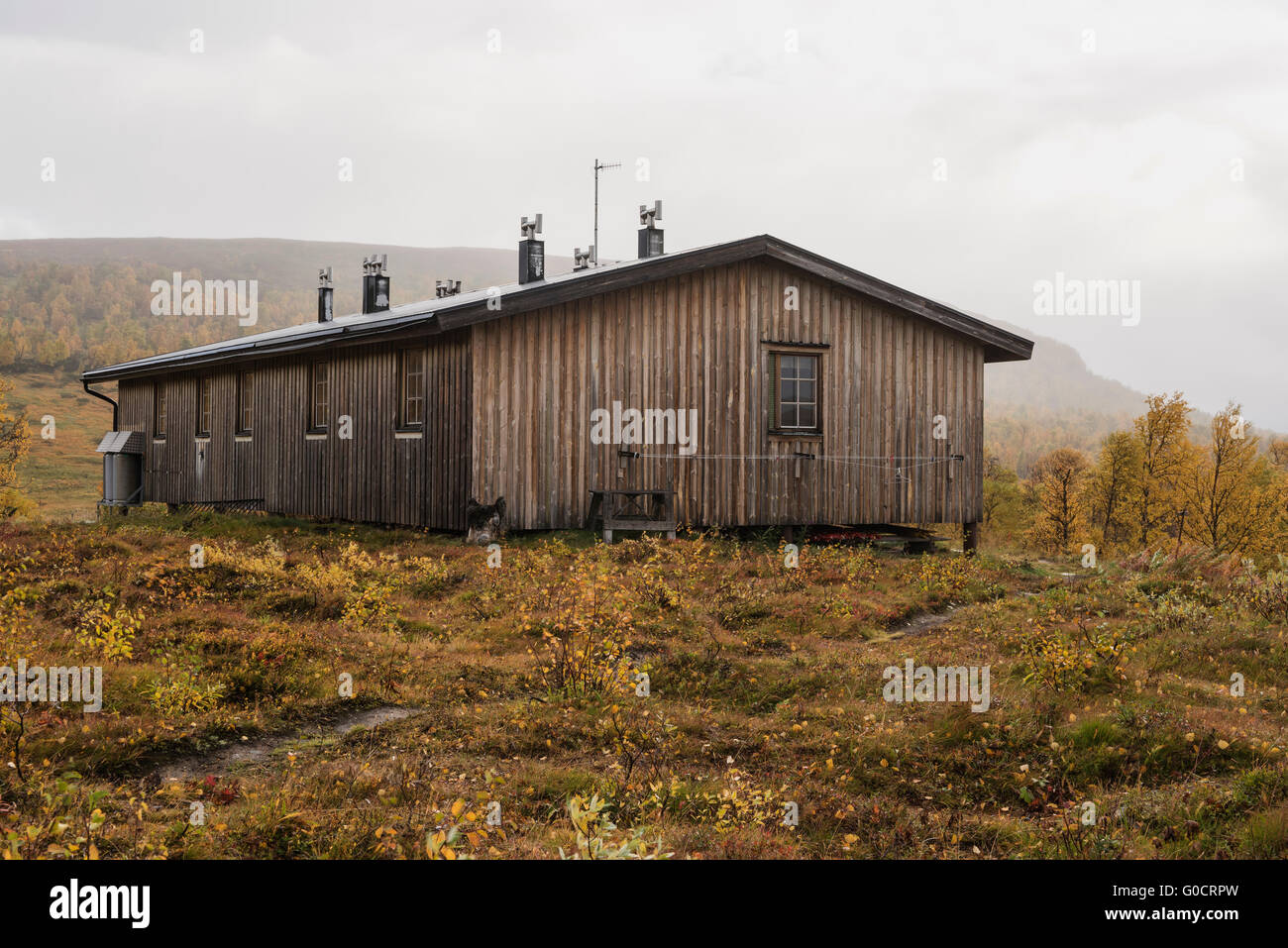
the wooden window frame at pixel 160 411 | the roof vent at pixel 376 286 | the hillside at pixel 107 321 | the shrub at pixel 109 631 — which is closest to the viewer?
the shrub at pixel 109 631

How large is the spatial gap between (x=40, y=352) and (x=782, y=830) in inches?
3777

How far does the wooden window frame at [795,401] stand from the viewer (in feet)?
59.2

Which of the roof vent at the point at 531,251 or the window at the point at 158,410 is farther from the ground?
the roof vent at the point at 531,251

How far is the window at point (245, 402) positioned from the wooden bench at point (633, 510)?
33.4ft

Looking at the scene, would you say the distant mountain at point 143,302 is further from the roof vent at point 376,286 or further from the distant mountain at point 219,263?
the roof vent at point 376,286

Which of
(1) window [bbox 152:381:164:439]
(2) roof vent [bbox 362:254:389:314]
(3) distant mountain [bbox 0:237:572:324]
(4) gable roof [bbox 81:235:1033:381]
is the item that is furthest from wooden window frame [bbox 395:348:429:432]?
(3) distant mountain [bbox 0:237:572:324]

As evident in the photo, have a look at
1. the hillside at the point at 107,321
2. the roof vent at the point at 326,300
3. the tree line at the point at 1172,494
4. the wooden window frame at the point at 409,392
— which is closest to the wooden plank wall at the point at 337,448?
the wooden window frame at the point at 409,392

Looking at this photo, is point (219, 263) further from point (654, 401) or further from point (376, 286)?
point (654, 401)

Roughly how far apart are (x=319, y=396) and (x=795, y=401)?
9.74m

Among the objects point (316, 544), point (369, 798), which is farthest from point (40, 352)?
point (369, 798)

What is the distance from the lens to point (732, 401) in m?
17.7

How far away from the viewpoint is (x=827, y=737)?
255 inches

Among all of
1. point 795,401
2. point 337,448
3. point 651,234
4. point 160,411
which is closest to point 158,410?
point 160,411
